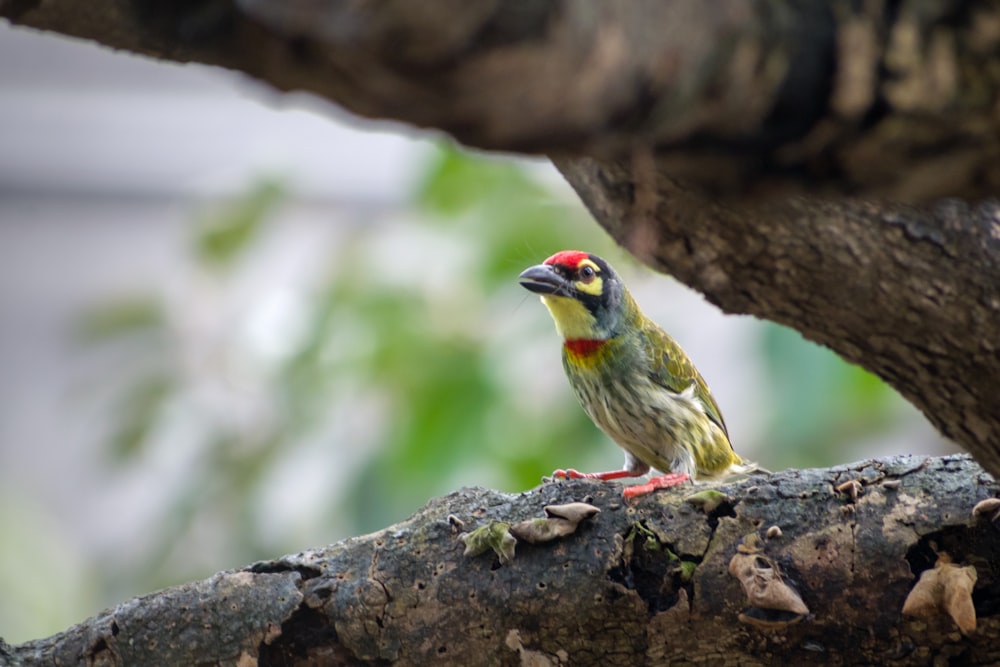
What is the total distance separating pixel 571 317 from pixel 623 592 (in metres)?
1.55

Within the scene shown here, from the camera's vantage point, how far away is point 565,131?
1.06m

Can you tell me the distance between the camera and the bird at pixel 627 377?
3412 mm

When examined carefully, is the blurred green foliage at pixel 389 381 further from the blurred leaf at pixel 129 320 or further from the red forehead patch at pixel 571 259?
the red forehead patch at pixel 571 259

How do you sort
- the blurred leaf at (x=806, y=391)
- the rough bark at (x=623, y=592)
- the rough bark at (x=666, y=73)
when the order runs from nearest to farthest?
the rough bark at (x=666, y=73)
the rough bark at (x=623, y=592)
the blurred leaf at (x=806, y=391)

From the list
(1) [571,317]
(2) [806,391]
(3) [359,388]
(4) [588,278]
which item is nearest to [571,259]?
(4) [588,278]

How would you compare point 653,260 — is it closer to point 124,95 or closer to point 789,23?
point 789,23

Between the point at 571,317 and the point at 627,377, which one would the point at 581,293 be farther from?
the point at 627,377

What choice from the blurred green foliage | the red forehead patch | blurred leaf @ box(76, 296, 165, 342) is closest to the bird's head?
the red forehead patch

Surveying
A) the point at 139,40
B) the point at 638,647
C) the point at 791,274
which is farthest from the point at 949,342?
the point at 139,40

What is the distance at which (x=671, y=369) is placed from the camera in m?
3.55

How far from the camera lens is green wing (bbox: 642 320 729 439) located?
3.52 metres

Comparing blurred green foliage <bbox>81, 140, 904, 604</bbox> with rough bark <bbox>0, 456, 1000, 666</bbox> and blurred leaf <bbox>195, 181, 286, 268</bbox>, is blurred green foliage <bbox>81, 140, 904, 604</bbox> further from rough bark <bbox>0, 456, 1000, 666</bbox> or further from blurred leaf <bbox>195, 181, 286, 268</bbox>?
rough bark <bbox>0, 456, 1000, 666</bbox>

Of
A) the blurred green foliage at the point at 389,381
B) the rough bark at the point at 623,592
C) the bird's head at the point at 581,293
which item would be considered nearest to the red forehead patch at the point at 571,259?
the bird's head at the point at 581,293

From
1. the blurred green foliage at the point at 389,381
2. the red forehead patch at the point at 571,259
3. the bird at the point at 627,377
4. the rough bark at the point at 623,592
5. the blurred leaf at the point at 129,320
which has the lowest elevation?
the rough bark at the point at 623,592
